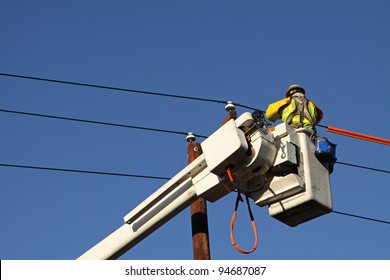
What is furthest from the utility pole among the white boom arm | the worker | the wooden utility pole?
the worker

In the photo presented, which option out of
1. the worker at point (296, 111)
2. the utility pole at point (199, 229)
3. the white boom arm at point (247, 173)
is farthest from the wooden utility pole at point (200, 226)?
the white boom arm at point (247, 173)

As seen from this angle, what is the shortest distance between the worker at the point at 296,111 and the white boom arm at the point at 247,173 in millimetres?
343

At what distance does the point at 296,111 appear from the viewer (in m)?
7.09

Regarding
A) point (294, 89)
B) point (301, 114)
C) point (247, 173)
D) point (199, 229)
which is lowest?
point (247, 173)

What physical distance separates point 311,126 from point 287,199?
2.99 feet

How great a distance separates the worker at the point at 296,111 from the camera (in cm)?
699

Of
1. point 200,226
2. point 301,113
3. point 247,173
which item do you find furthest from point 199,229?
point 301,113

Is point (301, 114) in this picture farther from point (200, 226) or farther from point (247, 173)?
point (200, 226)

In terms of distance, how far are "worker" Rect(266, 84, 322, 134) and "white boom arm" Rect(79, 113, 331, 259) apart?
0.34 m

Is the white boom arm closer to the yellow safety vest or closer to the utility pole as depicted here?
the yellow safety vest

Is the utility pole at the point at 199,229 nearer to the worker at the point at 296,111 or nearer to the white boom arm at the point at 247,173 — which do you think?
the white boom arm at the point at 247,173

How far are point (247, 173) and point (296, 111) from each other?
91cm
